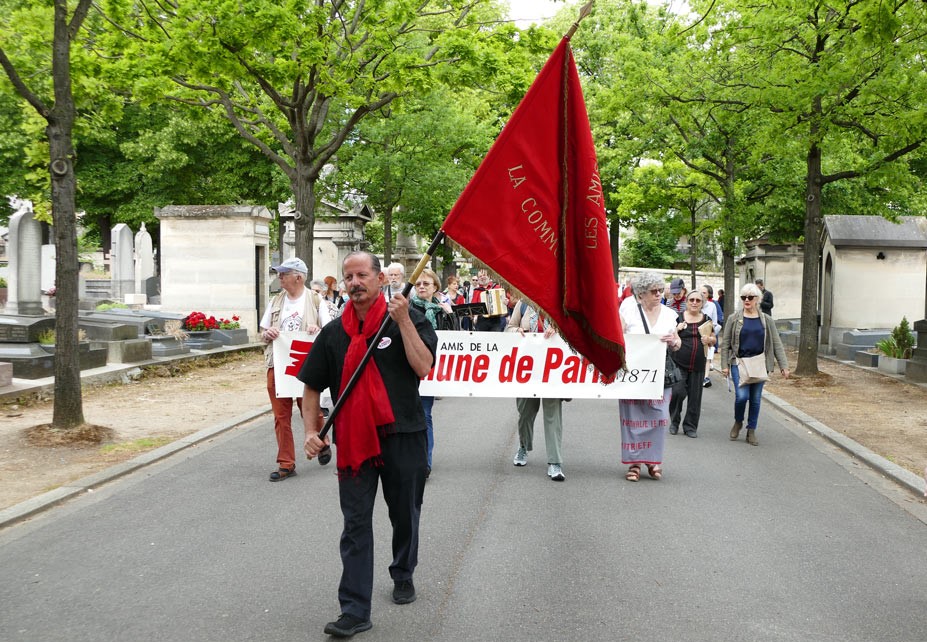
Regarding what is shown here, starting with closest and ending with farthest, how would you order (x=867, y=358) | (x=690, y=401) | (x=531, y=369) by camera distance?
(x=531, y=369)
(x=690, y=401)
(x=867, y=358)

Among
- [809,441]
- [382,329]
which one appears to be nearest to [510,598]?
[382,329]

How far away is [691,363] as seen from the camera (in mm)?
11648

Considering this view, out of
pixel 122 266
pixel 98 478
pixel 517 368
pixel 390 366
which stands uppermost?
pixel 122 266

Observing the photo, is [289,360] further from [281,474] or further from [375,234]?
[375,234]

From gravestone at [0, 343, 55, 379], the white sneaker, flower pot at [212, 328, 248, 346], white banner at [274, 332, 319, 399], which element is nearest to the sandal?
white banner at [274, 332, 319, 399]

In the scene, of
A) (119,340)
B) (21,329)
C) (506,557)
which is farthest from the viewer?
(119,340)

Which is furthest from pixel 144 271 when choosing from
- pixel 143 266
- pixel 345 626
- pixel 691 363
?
pixel 345 626

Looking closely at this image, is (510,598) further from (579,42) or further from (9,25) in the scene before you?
(579,42)

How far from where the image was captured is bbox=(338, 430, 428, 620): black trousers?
449 centimetres

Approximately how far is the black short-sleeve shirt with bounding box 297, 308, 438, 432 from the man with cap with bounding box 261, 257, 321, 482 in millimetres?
3539

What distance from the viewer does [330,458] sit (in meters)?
8.95

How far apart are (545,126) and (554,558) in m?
2.78

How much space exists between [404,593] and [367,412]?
1.15 meters

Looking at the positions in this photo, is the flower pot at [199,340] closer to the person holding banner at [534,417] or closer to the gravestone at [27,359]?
the gravestone at [27,359]
